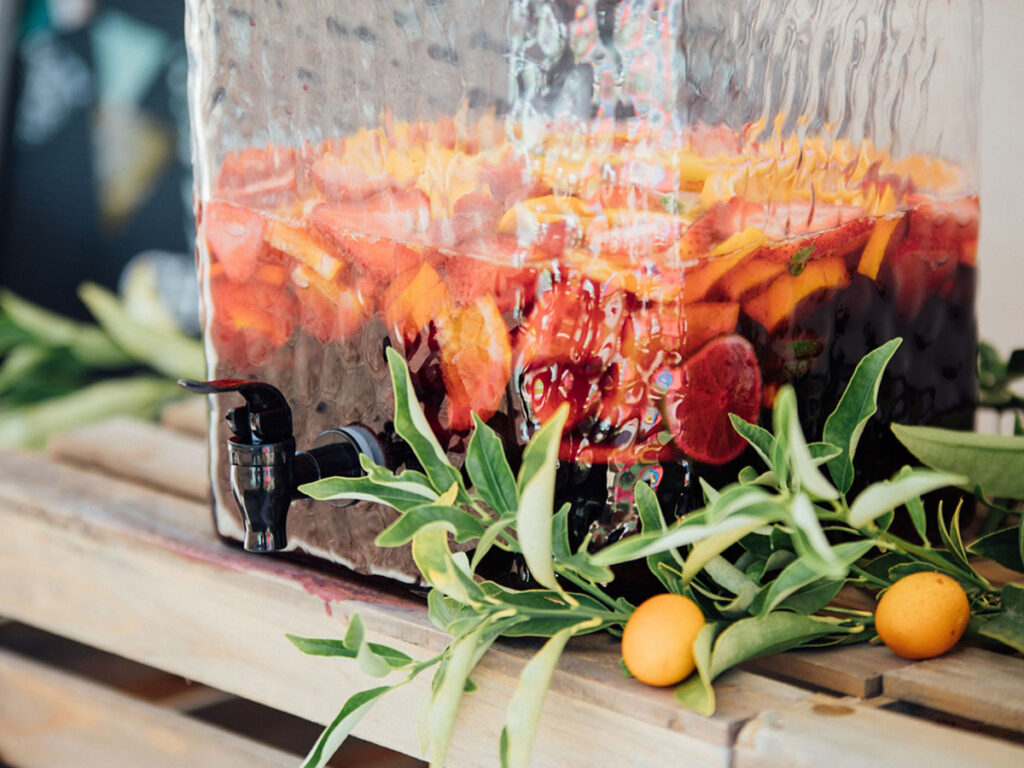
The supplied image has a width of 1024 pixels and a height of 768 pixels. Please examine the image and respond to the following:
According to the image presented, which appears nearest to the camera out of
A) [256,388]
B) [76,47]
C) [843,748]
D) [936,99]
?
[843,748]

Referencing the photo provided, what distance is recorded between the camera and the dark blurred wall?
135cm

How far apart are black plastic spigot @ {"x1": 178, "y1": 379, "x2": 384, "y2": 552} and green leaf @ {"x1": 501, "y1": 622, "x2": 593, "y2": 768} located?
146 mm

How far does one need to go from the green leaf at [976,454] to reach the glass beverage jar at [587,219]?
74 mm

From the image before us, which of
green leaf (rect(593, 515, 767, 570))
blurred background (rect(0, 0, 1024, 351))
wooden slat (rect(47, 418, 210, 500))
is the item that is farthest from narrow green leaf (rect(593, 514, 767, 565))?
blurred background (rect(0, 0, 1024, 351))

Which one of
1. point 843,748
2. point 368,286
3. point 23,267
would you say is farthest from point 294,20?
point 23,267

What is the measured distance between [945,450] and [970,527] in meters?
0.27

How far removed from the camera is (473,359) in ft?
1.51

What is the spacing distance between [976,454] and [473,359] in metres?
0.21

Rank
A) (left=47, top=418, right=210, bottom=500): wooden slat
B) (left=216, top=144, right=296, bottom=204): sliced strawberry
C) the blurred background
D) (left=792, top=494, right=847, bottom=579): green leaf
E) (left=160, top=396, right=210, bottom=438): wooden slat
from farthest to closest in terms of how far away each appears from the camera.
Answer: the blurred background < (left=160, top=396, right=210, bottom=438): wooden slat < (left=47, top=418, right=210, bottom=500): wooden slat < (left=216, top=144, right=296, bottom=204): sliced strawberry < (left=792, top=494, right=847, bottom=579): green leaf

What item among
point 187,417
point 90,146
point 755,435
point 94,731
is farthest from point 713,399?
point 90,146

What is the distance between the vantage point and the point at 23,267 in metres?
1.41

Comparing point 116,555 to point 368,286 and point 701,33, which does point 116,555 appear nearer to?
point 368,286

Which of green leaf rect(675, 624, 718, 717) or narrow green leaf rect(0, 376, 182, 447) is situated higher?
green leaf rect(675, 624, 718, 717)

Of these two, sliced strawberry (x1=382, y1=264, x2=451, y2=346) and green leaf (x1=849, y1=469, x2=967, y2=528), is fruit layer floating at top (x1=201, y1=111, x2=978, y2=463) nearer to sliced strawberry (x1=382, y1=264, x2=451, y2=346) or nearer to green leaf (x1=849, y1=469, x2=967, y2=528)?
sliced strawberry (x1=382, y1=264, x2=451, y2=346)
